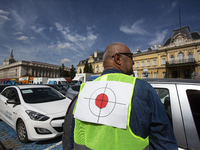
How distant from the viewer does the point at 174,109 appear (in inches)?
55.9

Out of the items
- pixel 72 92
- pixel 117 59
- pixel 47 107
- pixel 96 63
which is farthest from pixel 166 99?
pixel 96 63

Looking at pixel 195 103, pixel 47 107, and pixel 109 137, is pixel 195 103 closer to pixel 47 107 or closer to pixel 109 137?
pixel 109 137

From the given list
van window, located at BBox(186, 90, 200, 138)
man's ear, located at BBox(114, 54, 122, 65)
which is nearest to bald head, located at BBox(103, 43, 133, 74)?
man's ear, located at BBox(114, 54, 122, 65)

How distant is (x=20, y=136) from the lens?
3316 mm

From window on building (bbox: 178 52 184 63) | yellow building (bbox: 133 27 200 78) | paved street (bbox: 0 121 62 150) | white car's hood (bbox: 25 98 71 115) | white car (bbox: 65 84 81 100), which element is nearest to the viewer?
paved street (bbox: 0 121 62 150)

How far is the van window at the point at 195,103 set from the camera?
1.34m

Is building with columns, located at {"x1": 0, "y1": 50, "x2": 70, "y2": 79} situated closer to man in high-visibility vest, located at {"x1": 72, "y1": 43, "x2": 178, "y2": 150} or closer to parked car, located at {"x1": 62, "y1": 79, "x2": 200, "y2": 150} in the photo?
man in high-visibility vest, located at {"x1": 72, "y1": 43, "x2": 178, "y2": 150}

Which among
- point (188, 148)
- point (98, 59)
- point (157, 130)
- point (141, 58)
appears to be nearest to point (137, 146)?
point (157, 130)

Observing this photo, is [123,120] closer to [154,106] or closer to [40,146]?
[154,106]

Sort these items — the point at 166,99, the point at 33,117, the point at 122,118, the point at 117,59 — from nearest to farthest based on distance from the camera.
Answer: the point at 122,118
the point at 117,59
the point at 166,99
the point at 33,117

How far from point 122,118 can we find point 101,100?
0.22 m

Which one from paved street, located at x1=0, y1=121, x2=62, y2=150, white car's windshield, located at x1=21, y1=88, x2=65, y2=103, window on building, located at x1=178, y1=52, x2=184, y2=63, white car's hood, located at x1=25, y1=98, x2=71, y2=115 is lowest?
paved street, located at x1=0, y1=121, x2=62, y2=150

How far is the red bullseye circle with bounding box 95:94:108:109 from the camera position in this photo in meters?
0.95

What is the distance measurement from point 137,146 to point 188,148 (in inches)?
34.7
